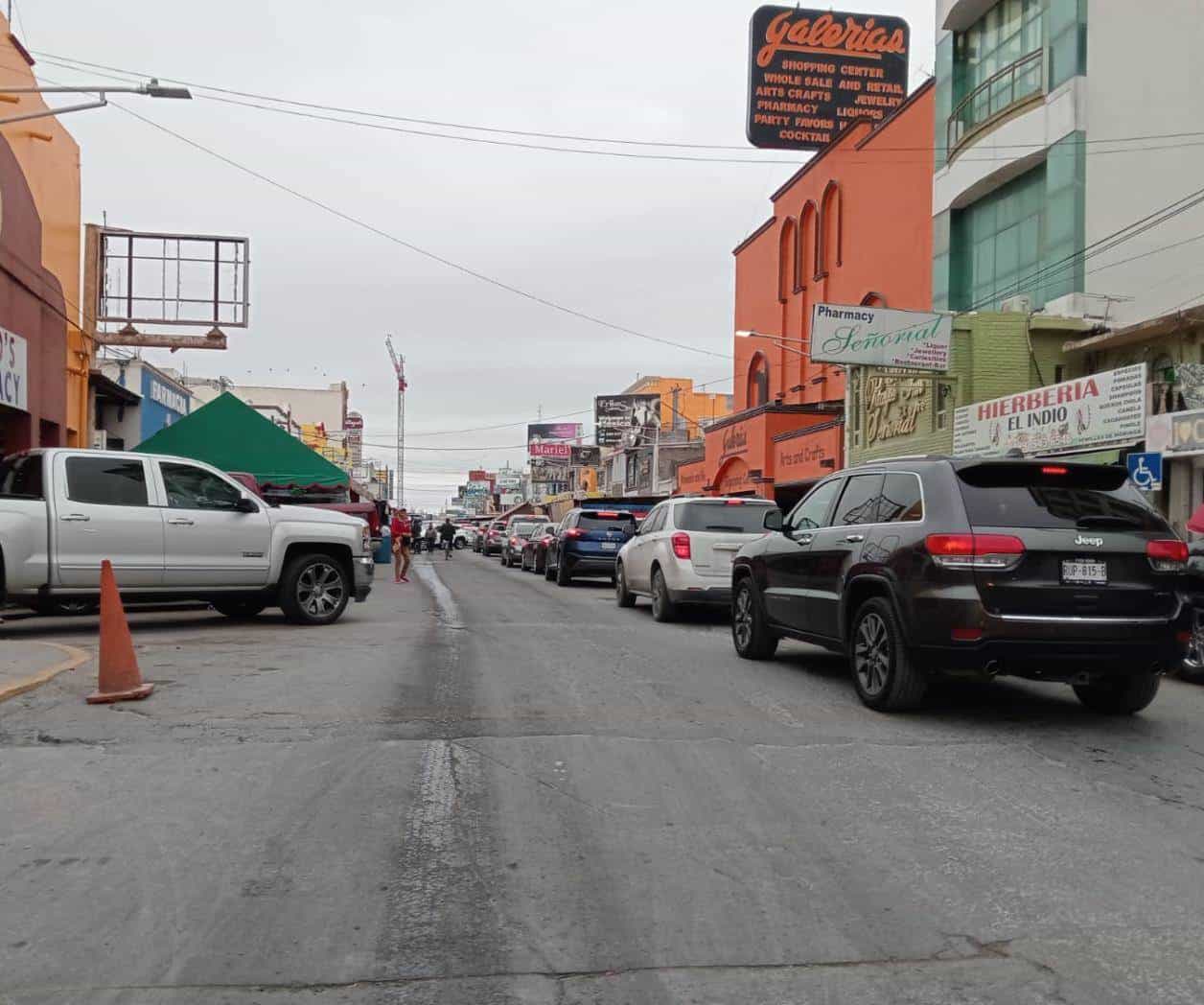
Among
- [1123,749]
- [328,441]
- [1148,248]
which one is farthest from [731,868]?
[328,441]

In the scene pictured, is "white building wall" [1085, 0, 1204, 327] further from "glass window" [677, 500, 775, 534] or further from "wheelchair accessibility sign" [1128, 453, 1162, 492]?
"glass window" [677, 500, 775, 534]

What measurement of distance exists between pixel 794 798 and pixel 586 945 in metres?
2.01

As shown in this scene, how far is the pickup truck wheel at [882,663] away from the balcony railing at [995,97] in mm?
A: 18252

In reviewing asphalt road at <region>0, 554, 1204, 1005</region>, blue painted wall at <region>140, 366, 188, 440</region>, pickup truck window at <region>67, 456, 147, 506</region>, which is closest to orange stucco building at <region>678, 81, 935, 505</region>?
blue painted wall at <region>140, 366, 188, 440</region>

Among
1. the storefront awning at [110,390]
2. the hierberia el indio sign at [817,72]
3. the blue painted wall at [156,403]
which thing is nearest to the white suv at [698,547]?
the storefront awning at [110,390]

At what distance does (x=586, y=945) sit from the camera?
3.79 metres

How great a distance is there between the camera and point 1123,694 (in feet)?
25.1

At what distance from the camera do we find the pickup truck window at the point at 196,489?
12367 millimetres

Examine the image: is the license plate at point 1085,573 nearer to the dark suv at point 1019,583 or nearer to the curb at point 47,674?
the dark suv at point 1019,583

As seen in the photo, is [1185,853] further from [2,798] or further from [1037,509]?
[2,798]

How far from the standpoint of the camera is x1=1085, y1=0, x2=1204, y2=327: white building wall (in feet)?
65.9

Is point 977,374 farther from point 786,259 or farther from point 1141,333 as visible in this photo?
point 786,259

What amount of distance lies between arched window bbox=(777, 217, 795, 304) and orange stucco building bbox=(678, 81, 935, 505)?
42 millimetres

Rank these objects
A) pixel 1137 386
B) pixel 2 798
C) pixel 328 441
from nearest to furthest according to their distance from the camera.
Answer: pixel 2 798 < pixel 1137 386 < pixel 328 441
